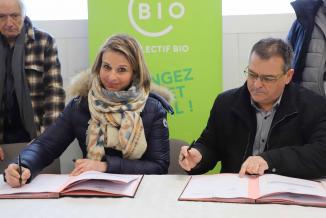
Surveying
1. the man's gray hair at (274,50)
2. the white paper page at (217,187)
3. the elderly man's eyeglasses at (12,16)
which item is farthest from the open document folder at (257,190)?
the elderly man's eyeglasses at (12,16)

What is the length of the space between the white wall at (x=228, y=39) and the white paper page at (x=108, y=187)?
155 cm

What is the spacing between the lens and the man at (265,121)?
1.66m

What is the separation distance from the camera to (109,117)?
188cm

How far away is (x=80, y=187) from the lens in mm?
1353

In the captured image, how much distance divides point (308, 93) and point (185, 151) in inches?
26.0

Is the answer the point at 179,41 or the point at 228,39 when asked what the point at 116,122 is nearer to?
the point at 179,41

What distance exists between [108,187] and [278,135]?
0.80 m

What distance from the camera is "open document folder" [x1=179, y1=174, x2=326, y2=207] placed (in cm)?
125

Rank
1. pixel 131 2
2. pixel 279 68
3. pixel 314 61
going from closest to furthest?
pixel 279 68, pixel 314 61, pixel 131 2

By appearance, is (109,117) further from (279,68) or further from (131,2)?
(131,2)

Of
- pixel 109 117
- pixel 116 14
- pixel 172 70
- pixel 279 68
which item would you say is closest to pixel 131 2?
pixel 116 14

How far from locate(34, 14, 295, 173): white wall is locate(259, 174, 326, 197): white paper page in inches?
65.5

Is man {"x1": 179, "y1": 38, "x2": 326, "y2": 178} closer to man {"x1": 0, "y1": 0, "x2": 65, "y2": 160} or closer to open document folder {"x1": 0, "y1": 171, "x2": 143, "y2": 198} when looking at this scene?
open document folder {"x1": 0, "y1": 171, "x2": 143, "y2": 198}

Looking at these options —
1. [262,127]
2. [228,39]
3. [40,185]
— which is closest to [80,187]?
[40,185]
